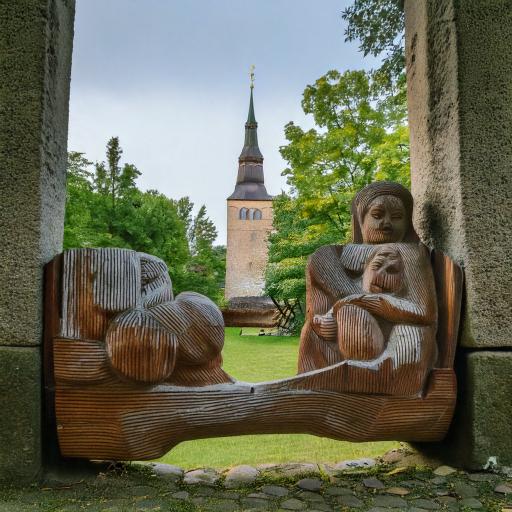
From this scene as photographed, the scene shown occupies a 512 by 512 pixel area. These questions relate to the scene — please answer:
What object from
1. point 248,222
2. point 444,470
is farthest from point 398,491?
point 248,222

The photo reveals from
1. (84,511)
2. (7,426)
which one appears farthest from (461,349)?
(7,426)

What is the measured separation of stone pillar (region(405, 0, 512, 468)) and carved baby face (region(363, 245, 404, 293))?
381mm

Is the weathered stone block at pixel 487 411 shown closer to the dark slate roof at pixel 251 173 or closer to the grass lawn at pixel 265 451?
the grass lawn at pixel 265 451

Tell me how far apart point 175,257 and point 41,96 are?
9952 mm

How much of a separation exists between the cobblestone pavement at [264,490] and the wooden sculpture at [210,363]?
0.18 metres

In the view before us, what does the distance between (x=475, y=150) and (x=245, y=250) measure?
104ft

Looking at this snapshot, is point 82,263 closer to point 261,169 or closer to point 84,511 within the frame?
point 84,511

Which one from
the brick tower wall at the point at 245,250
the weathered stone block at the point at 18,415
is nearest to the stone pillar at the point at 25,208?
the weathered stone block at the point at 18,415

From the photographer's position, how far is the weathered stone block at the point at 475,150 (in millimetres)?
2922

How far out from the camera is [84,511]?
91.0 inches

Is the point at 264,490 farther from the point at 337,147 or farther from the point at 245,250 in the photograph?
the point at 245,250

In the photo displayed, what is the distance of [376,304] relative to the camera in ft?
9.24

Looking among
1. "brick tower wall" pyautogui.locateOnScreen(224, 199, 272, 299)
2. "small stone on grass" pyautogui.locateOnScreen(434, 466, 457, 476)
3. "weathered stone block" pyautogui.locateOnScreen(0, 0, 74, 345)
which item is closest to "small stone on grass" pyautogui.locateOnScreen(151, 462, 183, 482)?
"weathered stone block" pyautogui.locateOnScreen(0, 0, 74, 345)

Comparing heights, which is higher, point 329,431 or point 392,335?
point 392,335
